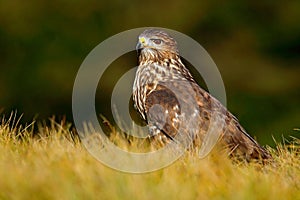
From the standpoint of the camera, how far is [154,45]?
9.48 metres

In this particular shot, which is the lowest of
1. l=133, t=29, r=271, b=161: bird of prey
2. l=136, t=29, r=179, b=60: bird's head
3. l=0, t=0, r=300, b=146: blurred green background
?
l=0, t=0, r=300, b=146: blurred green background

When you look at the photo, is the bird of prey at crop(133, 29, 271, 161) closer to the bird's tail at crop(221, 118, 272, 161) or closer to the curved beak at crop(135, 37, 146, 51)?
the bird's tail at crop(221, 118, 272, 161)

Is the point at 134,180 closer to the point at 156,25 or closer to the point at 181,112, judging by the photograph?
the point at 181,112

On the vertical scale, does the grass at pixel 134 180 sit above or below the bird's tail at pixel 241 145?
above

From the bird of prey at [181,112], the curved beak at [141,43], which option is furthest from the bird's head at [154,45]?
the bird of prey at [181,112]

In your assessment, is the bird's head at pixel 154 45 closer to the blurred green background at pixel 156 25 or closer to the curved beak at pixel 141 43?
the curved beak at pixel 141 43

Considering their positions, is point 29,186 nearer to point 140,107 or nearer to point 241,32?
point 140,107

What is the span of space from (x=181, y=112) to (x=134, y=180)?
2.34 m

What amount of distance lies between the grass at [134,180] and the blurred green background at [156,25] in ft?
43.5

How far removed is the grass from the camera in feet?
20.5

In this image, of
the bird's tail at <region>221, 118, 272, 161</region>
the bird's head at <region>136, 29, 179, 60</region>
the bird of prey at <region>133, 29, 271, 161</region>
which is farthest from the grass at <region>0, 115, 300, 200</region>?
the bird's head at <region>136, 29, 179, 60</region>

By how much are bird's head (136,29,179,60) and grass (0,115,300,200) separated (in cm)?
246

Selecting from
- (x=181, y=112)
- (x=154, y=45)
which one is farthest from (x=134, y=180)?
(x=154, y=45)

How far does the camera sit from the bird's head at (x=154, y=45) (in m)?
9.44
